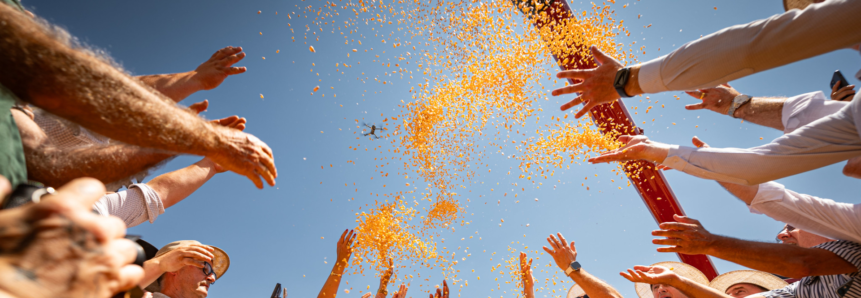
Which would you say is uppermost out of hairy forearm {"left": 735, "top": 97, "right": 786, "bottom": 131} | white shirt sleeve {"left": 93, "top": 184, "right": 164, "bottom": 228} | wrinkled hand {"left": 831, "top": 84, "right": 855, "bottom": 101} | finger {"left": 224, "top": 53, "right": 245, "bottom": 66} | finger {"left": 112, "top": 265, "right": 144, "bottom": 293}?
finger {"left": 224, "top": 53, "right": 245, "bottom": 66}

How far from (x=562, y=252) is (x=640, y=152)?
1667mm

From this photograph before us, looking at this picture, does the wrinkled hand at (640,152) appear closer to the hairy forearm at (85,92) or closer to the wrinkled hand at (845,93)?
the wrinkled hand at (845,93)

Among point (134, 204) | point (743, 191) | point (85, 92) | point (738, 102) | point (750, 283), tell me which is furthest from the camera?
point (750, 283)

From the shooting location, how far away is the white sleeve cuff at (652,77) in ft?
7.00

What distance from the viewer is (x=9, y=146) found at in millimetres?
1143

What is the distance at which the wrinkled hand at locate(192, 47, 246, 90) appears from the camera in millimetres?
2887

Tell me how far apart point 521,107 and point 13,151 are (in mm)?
4147

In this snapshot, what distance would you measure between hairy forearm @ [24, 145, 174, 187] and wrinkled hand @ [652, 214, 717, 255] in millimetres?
3399

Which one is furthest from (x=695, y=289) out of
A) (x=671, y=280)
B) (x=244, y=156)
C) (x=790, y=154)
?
(x=244, y=156)

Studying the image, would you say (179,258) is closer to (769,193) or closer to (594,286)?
(594,286)

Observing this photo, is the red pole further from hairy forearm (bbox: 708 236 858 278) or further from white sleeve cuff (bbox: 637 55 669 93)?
white sleeve cuff (bbox: 637 55 669 93)

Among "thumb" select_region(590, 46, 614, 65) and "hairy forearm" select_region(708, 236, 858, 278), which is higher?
"thumb" select_region(590, 46, 614, 65)

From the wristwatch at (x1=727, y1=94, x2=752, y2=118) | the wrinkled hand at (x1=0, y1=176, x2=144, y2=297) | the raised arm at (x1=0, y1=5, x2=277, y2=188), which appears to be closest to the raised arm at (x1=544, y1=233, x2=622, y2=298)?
the wristwatch at (x1=727, y1=94, x2=752, y2=118)

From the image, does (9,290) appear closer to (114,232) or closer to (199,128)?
(114,232)
